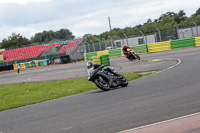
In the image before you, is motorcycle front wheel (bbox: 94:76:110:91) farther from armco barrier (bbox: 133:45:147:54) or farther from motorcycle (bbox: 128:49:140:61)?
armco barrier (bbox: 133:45:147:54)

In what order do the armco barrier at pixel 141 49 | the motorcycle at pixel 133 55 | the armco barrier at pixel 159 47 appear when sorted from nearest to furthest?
the motorcycle at pixel 133 55, the armco barrier at pixel 159 47, the armco barrier at pixel 141 49

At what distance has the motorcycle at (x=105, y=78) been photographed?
11.2m

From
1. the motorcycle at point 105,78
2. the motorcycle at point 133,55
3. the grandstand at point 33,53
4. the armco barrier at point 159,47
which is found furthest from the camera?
the grandstand at point 33,53

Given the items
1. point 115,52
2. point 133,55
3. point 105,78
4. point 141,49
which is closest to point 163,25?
point 115,52

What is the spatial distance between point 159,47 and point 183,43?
286 cm

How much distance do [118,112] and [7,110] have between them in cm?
466

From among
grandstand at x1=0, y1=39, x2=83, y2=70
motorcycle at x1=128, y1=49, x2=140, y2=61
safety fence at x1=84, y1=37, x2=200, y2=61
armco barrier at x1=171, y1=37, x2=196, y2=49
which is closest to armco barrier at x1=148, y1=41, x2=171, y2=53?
safety fence at x1=84, y1=37, x2=200, y2=61

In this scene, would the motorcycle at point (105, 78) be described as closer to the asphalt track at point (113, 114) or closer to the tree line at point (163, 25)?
the asphalt track at point (113, 114)

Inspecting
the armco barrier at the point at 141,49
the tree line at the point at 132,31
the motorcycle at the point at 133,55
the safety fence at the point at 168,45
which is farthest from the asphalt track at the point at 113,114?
the tree line at the point at 132,31

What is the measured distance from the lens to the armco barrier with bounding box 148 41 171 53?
33969mm

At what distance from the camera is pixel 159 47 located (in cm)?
3444

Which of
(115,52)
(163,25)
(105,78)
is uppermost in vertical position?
(163,25)

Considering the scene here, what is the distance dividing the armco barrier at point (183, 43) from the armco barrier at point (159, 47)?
632mm

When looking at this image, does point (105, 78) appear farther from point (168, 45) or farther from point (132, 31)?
point (132, 31)
